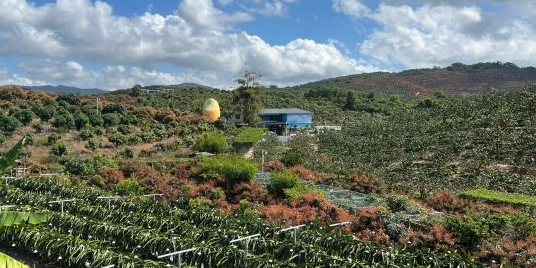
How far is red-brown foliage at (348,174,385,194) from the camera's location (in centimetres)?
1928

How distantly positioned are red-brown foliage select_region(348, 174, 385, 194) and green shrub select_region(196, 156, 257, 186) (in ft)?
12.7

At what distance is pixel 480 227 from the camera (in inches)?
444

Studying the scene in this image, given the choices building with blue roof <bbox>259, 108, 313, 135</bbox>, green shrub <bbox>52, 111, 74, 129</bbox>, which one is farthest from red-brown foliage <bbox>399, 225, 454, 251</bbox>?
building with blue roof <bbox>259, 108, 313, 135</bbox>

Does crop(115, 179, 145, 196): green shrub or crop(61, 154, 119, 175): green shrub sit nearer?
crop(115, 179, 145, 196): green shrub

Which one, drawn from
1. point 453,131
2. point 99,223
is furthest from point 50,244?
point 453,131

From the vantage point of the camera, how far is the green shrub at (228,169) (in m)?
19.3

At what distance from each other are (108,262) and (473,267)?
685 centimetres

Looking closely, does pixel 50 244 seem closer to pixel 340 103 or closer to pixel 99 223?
pixel 99 223

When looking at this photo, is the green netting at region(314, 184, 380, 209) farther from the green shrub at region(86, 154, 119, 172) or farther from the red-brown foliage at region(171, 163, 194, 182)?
the green shrub at region(86, 154, 119, 172)

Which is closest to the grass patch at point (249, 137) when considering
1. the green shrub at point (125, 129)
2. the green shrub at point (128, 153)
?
the green shrub at point (128, 153)

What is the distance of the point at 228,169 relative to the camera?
774 inches

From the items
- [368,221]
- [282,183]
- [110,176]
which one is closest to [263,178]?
[282,183]

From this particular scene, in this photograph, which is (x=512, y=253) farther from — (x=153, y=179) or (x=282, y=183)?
(x=153, y=179)

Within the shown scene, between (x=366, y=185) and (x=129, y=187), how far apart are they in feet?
30.4
